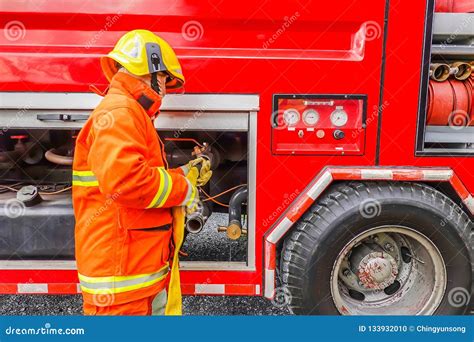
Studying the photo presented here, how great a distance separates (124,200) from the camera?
197cm

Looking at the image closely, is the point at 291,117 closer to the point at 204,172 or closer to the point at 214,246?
the point at 204,172

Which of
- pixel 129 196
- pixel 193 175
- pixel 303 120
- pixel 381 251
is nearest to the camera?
pixel 129 196

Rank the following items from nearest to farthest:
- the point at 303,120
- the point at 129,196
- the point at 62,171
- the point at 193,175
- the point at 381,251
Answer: the point at 129,196 < the point at 193,175 < the point at 303,120 < the point at 381,251 < the point at 62,171

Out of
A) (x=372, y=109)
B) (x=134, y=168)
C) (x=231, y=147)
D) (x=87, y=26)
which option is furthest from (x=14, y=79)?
(x=372, y=109)

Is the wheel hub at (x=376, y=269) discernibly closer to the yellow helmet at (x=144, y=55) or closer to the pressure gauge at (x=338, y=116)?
the pressure gauge at (x=338, y=116)

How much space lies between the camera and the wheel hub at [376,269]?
2.61m

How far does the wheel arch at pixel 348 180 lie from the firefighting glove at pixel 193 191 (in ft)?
1.76

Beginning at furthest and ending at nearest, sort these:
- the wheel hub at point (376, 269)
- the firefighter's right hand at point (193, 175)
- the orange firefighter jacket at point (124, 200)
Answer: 1. the wheel hub at point (376, 269)
2. the firefighter's right hand at point (193, 175)
3. the orange firefighter jacket at point (124, 200)

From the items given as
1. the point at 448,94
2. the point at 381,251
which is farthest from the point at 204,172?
the point at 448,94

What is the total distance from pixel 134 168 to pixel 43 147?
1581 mm

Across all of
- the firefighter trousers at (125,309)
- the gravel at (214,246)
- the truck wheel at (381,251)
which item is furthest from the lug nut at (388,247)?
the firefighter trousers at (125,309)

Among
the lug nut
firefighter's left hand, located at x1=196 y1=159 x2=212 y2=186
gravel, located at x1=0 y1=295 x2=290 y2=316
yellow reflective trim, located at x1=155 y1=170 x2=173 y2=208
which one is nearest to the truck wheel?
the lug nut

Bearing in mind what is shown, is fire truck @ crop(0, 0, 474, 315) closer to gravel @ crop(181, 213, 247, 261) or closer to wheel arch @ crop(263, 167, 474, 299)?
wheel arch @ crop(263, 167, 474, 299)

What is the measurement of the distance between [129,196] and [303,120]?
44.1 inches
